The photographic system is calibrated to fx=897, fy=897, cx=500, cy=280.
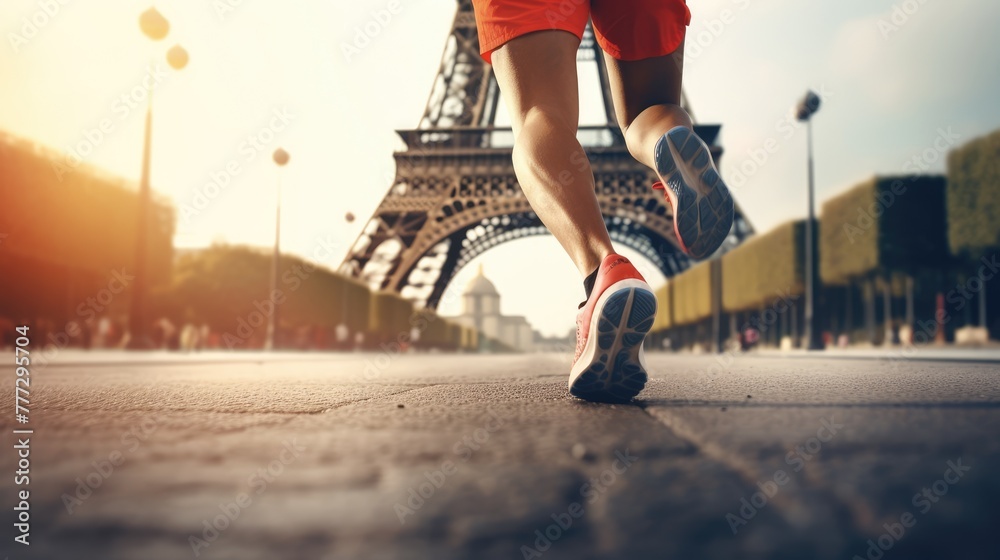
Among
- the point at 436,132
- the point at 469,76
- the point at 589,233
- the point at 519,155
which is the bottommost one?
the point at 589,233

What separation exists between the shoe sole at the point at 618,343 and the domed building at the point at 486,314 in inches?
3481

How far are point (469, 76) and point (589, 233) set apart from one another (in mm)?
26989

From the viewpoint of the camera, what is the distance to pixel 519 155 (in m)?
2.39

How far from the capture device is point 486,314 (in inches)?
4001

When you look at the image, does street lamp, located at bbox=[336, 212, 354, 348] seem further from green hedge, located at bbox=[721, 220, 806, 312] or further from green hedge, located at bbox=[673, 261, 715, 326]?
green hedge, located at bbox=[721, 220, 806, 312]

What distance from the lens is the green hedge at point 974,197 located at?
15102mm

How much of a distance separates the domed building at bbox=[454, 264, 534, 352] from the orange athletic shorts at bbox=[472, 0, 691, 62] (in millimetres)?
87856

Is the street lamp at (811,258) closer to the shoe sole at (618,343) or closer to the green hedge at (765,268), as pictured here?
the green hedge at (765,268)

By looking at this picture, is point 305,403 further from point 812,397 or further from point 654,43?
point 654,43

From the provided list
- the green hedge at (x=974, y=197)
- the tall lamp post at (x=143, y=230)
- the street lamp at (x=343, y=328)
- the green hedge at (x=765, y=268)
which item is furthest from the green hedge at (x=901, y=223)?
the street lamp at (x=343, y=328)

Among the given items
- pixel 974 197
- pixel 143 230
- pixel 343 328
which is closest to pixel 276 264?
pixel 343 328

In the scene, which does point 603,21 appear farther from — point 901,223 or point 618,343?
point 901,223

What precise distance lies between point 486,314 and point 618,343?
99.7 metres

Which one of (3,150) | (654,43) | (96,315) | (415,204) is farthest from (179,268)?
(654,43)
